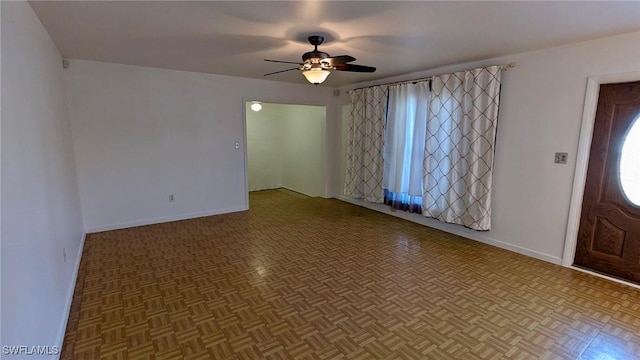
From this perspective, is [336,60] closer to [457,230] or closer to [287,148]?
[457,230]

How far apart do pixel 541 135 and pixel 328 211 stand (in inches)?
127

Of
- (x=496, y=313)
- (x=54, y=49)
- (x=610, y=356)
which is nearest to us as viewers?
(x=610, y=356)

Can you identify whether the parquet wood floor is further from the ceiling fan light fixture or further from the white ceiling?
the white ceiling

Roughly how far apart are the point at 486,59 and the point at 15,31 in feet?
13.8

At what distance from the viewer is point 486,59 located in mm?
3625

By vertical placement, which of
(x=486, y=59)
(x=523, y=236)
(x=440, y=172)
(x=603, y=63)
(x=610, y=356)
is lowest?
(x=610, y=356)

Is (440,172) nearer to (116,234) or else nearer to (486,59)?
(486,59)

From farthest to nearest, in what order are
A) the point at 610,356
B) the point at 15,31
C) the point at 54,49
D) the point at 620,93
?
1. the point at 54,49
2. the point at 620,93
3. the point at 610,356
4. the point at 15,31

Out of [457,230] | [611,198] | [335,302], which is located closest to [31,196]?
[335,302]

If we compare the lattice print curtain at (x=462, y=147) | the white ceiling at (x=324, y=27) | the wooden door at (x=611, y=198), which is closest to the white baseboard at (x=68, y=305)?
the white ceiling at (x=324, y=27)

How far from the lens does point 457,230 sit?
418 centimetres

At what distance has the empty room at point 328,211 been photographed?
2.01 m

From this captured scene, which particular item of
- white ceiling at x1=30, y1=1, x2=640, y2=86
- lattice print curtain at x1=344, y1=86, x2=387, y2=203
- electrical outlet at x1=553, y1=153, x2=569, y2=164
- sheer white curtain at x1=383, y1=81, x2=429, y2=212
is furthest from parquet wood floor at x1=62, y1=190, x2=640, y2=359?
white ceiling at x1=30, y1=1, x2=640, y2=86

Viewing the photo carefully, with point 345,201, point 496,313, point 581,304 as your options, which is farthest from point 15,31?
point 345,201
